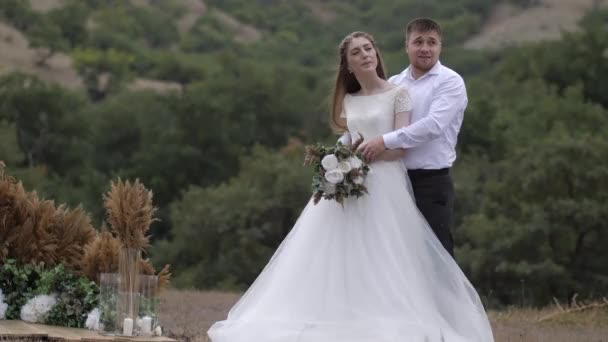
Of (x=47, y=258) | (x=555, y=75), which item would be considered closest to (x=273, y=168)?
(x=555, y=75)

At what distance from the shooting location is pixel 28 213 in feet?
30.1

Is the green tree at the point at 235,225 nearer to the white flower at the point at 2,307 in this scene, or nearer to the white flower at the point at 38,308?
the white flower at the point at 2,307

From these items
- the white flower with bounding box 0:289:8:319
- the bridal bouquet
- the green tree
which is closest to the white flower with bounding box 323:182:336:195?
the bridal bouquet

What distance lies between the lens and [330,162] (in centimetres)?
795

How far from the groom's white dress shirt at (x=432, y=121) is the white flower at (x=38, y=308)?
284 cm

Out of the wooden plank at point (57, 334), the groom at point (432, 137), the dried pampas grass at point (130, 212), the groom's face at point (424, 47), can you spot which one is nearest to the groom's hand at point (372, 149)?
the groom at point (432, 137)

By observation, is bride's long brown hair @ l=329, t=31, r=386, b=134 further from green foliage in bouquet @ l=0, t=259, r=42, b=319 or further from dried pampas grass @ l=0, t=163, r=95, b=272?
green foliage in bouquet @ l=0, t=259, r=42, b=319

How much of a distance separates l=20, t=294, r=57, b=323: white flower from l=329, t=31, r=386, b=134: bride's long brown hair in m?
2.47

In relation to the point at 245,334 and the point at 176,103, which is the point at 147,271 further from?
the point at 176,103

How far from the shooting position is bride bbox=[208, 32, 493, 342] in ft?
25.2

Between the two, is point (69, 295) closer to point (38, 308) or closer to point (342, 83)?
point (38, 308)

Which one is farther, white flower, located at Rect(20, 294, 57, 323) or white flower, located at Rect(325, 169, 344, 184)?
white flower, located at Rect(20, 294, 57, 323)

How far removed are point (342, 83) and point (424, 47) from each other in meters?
0.70

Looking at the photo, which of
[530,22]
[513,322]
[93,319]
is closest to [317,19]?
[530,22]
